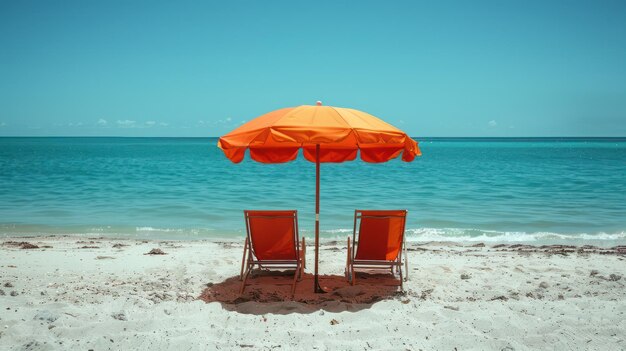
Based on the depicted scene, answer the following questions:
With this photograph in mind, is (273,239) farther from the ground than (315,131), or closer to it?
closer to it

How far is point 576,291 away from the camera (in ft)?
18.0

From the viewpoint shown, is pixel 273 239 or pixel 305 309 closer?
pixel 305 309

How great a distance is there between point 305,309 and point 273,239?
3.47 feet

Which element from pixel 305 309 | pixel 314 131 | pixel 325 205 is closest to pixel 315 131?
pixel 314 131

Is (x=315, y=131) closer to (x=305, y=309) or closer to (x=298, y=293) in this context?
(x=305, y=309)

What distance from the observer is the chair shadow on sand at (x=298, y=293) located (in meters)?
4.91

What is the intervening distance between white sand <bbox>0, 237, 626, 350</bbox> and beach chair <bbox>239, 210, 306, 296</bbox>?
0.32m

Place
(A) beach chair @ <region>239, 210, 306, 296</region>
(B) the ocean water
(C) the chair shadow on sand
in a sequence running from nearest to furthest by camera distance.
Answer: (C) the chair shadow on sand → (A) beach chair @ <region>239, 210, 306, 296</region> → (B) the ocean water

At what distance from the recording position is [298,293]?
18.1 ft

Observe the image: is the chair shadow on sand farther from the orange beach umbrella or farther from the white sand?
the orange beach umbrella

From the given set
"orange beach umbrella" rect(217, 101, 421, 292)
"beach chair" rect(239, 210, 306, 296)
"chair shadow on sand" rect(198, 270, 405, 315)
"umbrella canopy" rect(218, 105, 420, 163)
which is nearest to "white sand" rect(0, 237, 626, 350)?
"chair shadow on sand" rect(198, 270, 405, 315)

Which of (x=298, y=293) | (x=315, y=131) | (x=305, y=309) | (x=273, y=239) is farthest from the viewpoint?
(x=273, y=239)

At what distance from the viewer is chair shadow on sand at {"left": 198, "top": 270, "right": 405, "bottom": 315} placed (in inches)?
193

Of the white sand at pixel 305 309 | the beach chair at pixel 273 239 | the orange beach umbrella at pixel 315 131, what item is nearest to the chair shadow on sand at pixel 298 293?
the white sand at pixel 305 309
